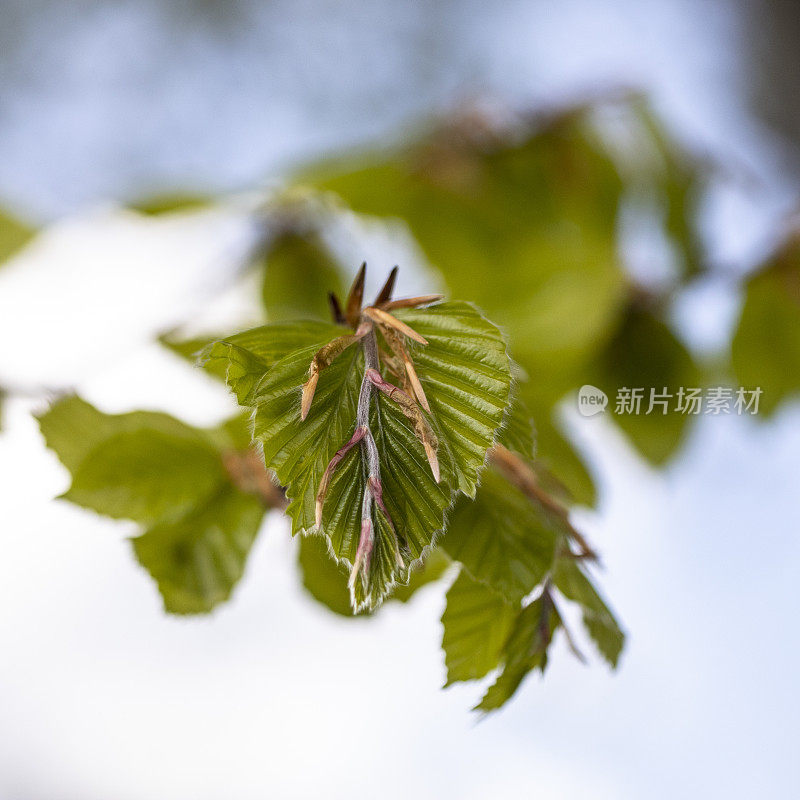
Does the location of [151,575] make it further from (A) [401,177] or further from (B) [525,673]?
(A) [401,177]

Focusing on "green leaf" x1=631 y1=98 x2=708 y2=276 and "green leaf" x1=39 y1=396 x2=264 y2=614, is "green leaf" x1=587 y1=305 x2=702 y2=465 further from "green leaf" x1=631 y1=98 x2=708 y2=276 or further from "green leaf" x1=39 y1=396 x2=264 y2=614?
"green leaf" x1=39 y1=396 x2=264 y2=614

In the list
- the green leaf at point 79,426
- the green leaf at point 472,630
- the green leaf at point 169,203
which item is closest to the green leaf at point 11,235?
the green leaf at point 169,203

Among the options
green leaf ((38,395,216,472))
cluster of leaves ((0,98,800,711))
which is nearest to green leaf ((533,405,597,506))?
cluster of leaves ((0,98,800,711))

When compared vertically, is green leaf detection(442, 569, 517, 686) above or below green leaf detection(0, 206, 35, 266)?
above

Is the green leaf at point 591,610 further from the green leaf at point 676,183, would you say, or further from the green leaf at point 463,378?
the green leaf at point 676,183

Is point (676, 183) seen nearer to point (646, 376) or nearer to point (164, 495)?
point (646, 376)
